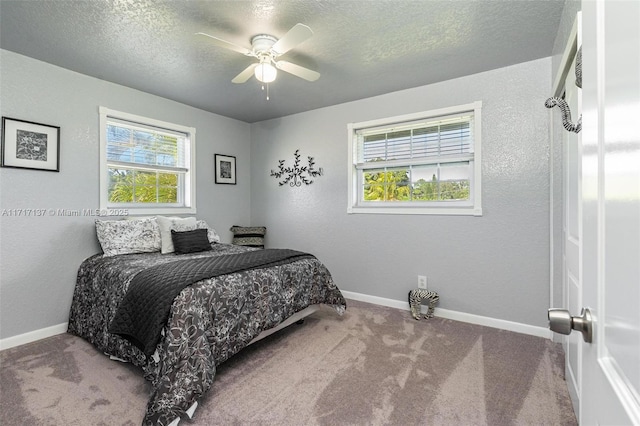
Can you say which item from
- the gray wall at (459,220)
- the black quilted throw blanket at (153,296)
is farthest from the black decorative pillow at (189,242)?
the gray wall at (459,220)

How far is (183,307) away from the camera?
6.21 feet

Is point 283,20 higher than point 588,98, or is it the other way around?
point 283,20

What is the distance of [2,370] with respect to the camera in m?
2.24

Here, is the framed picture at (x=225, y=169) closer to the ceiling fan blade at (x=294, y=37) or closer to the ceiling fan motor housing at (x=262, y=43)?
the ceiling fan motor housing at (x=262, y=43)

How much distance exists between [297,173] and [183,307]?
2806 mm

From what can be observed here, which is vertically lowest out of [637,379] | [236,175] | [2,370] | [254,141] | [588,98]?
[2,370]

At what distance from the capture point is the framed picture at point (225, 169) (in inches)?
175

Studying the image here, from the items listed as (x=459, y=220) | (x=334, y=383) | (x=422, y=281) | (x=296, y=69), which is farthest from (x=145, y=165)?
(x=459, y=220)

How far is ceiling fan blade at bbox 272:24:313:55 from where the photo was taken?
1919 millimetres

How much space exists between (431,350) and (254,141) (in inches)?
148

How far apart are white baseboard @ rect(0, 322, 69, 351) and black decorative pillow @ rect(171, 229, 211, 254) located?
1206mm

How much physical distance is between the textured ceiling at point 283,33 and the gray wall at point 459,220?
291 millimetres

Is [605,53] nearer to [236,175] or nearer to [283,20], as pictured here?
[283,20]

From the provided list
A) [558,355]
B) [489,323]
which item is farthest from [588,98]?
[489,323]
